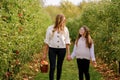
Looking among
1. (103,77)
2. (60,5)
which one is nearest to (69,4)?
(60,5)

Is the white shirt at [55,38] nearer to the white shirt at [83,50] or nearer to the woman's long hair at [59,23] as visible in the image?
the woman's long hair at [59,23]

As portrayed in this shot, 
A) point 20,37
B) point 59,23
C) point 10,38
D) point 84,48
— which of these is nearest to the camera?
point 10,38

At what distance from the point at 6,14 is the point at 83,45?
2157mm

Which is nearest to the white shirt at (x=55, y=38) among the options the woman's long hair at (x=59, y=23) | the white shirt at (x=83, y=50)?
the woman's long hair at (x=59, y=23)

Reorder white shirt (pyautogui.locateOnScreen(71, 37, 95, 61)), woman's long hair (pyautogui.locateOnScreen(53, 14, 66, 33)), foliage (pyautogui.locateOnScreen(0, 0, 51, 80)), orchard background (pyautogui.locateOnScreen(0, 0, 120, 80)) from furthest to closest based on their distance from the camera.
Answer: white shirt (pyautogui.locateOnScreen(71, 37, 95, 61)) < woman's long hair (pyautogui.locateOnScreen(53, 14, 66, 33)) < orchard background (pyautogui.locateOnScreen(0, 0, 120, 80)) < foliage (pyautogui.locateOnScreen(0, 0, 51, 80))

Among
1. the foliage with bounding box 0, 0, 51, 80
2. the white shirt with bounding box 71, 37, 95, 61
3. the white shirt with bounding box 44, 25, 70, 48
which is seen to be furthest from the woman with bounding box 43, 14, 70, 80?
the foliage with bounding box 0, 0, 51, 80

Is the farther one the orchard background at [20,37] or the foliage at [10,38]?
the orchard background at [20,37]

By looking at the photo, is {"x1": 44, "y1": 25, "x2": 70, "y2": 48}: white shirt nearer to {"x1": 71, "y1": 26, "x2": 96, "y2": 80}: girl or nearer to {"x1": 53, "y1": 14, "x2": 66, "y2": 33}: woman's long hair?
{"x1": 53, "y1": 14, "x2": 66, "y2": 33}: woman's long hair

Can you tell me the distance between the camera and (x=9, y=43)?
7668 mm

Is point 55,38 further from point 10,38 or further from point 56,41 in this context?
point 10,38

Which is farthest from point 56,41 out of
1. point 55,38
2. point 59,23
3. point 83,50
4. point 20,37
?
point 20,37

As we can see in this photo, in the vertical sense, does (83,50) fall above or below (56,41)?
below

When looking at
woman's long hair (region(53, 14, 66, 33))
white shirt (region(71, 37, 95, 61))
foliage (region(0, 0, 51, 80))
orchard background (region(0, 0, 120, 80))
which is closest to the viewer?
foliage (region(0, 0, 51, 80))

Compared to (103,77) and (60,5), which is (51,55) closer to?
(103,77)
